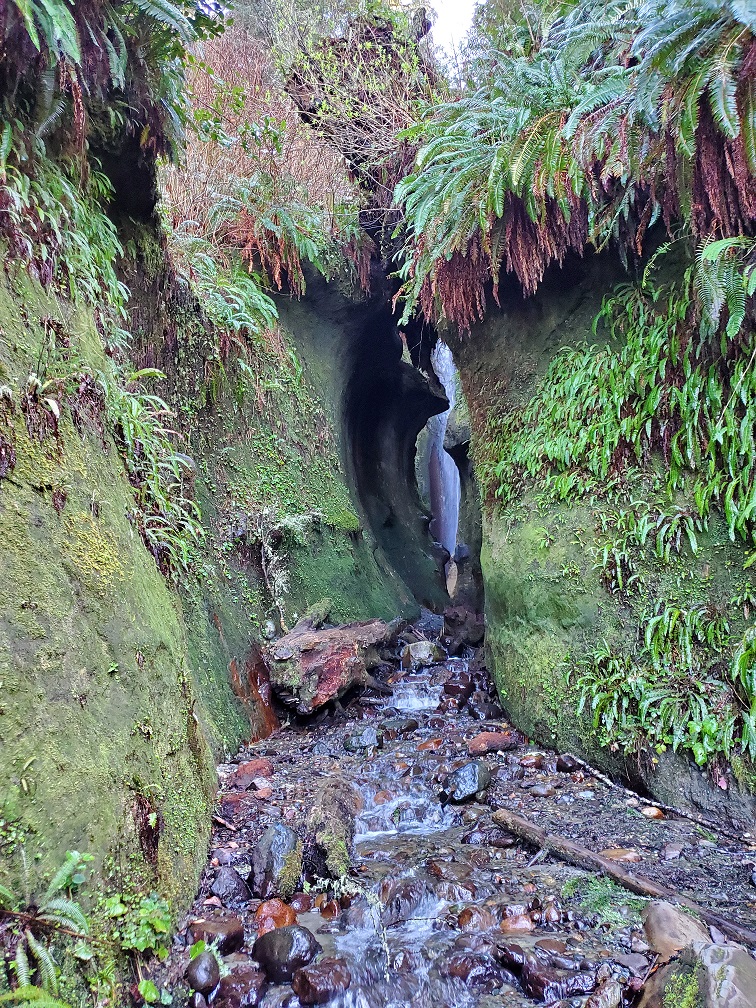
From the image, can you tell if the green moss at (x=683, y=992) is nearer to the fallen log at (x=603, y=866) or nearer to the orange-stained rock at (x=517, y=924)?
the fallen log at (x=603, y=866)

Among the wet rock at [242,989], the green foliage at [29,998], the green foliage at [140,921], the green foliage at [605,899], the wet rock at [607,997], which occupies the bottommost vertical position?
the green foliage at [605,899]

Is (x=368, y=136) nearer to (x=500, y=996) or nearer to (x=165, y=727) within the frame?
(x=165, y=727)

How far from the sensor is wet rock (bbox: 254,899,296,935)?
9.15 ft

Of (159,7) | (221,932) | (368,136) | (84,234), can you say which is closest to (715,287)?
(159,7)

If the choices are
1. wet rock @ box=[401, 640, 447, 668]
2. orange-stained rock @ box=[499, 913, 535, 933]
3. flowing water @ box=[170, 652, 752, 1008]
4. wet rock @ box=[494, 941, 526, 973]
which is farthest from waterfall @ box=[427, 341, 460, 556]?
wet rock @ box=[494, 941, 526, 973]

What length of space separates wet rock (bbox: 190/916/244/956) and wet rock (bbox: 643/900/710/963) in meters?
1.91

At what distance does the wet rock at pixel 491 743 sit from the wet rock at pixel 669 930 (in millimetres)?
2424

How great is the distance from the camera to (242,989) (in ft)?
7.68

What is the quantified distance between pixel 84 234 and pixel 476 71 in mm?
6083

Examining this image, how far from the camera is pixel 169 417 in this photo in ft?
18.3

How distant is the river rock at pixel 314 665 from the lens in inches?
235

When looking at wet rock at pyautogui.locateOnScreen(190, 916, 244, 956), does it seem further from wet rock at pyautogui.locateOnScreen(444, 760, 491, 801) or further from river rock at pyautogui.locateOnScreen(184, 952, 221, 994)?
wet rock at pyautogui.locateOnScreen(444, 760, 491, 801)

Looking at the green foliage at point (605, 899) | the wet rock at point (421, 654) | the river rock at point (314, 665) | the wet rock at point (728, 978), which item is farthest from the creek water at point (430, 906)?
the wet rock at point (421, 654)

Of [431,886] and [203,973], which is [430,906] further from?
[203,973]
